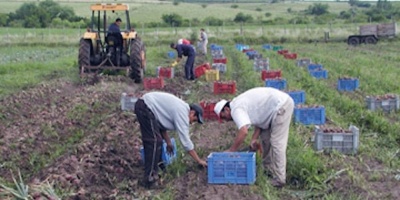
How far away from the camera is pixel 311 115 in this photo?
10398 mm

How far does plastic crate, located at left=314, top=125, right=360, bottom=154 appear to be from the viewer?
8.48 m

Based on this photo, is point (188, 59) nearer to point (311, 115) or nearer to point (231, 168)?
point (311, 115)

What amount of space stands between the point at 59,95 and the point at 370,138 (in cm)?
781

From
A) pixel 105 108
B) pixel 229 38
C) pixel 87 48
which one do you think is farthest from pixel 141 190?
pixel 229 38

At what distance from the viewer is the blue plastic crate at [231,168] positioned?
7085mm

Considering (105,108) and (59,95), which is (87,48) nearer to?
(59,95)

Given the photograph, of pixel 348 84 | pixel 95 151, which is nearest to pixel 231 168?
pixel 95 151

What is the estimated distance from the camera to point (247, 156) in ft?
23.3

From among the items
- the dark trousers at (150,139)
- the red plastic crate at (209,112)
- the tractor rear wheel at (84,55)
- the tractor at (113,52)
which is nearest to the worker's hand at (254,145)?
the dark trousers at (150,139)

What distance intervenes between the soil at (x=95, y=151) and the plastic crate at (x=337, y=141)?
303 mm

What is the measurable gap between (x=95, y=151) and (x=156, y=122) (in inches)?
63.3

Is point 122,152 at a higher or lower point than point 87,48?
lower

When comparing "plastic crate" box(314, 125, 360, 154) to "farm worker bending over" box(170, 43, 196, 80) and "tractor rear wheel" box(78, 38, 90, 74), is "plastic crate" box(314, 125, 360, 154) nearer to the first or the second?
"farm worker bending over" box(170, 43, 196, 80)

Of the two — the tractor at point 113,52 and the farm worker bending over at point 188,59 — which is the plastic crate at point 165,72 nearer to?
the farm worker bending over at point 188,59
